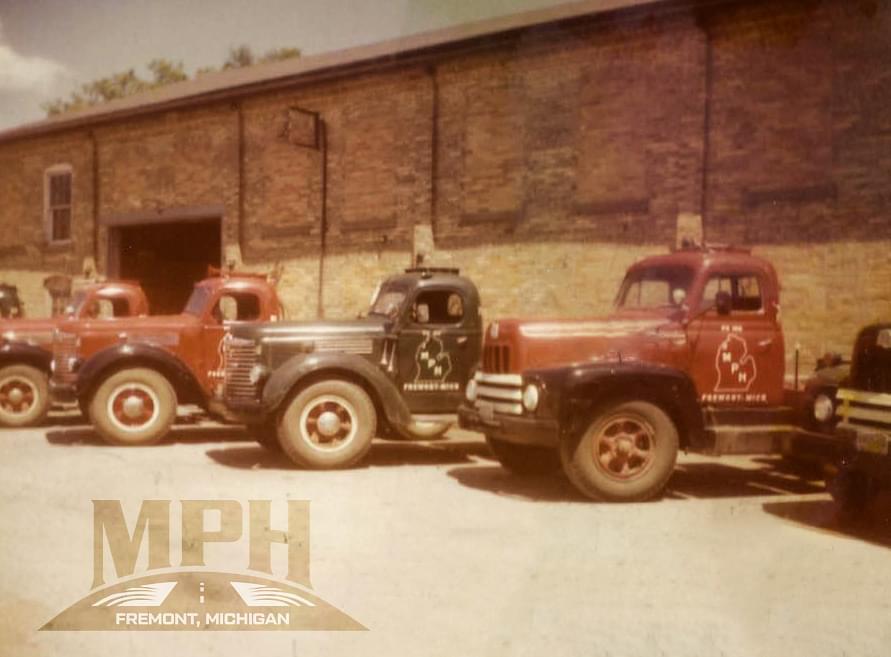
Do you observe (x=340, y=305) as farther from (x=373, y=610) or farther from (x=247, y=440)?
(x=373, y=610)

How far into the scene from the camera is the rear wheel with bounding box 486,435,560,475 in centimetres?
860

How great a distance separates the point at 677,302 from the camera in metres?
7.95

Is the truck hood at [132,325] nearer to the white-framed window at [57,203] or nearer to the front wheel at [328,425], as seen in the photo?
the front wheel at [328,425]

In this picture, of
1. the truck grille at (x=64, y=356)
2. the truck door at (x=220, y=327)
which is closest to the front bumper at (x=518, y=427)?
the truck door at (x=220, y=327)

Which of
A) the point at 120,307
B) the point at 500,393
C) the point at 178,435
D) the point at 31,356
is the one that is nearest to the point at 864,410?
the point at 500,393

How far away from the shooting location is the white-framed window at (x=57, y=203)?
867 inches

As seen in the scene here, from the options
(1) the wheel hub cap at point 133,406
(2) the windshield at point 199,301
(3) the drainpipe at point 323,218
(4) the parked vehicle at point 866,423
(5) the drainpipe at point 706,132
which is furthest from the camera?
(3) the drainpipe at point 323,218

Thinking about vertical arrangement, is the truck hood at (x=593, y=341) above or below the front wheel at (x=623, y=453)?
above

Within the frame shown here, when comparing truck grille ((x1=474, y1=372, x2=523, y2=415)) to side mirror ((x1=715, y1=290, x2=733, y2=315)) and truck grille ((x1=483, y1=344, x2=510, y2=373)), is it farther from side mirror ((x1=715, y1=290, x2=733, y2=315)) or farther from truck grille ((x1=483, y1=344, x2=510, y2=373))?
side mirror ((x1=715, y1=290, x2=733, y2=315))

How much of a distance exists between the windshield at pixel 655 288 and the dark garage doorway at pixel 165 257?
13987mm

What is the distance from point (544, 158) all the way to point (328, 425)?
6.91m

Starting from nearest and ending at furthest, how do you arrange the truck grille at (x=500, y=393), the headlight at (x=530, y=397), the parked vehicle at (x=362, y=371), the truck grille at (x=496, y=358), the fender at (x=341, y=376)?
the headlight at (x=530, y=397) → the truck grille at (x=500, y=393) → the truck grille at (x=496, y=358) → the fender at (x=341, y=376) → the parked vehicle at (x=362, y=371)

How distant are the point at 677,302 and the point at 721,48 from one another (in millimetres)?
5930

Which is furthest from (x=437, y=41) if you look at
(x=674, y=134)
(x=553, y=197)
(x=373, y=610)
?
(x=373, y=610)
